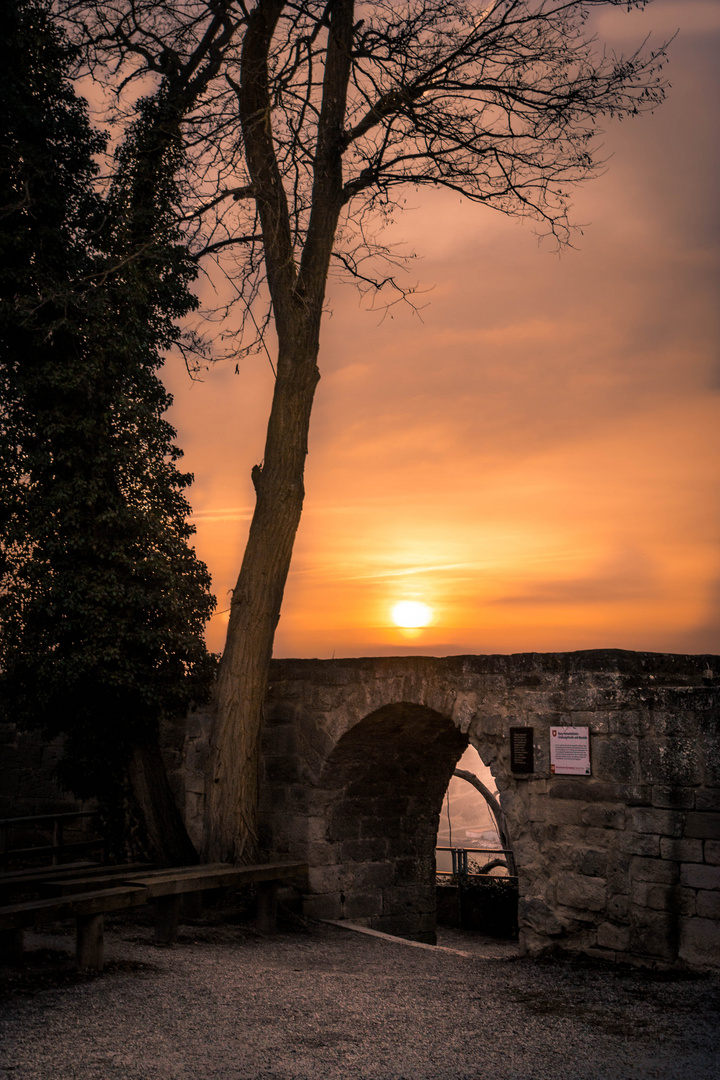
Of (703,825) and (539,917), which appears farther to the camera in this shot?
(539,917)

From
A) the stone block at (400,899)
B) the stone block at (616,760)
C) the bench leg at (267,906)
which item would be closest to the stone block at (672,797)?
the stone block at (616,760)

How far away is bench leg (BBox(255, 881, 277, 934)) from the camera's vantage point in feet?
24.3

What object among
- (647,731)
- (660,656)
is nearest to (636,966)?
(647,731)

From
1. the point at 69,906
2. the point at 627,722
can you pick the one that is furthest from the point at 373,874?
the point at 69,906

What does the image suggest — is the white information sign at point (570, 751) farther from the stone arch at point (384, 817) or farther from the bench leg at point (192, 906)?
the bench leg at point (192, 906)

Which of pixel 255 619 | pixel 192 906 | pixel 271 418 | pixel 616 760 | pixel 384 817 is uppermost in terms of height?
pixel 271 418

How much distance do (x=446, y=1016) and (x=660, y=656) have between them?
112 inches

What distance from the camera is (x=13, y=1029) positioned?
14.3 ft

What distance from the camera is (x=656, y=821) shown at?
19.3ft

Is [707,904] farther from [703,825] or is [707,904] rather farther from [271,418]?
[271,418]

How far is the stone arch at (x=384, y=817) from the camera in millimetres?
8094

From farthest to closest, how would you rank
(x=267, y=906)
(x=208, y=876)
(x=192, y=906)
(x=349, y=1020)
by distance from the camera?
1. (x=192, y=906)
2. (x=267, y=906)
3. (x=208, y=876)
4. (x=349, y=1020)

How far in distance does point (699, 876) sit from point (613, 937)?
0.75m

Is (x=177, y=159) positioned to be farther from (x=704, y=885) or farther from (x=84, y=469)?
(x=704, y=885)
